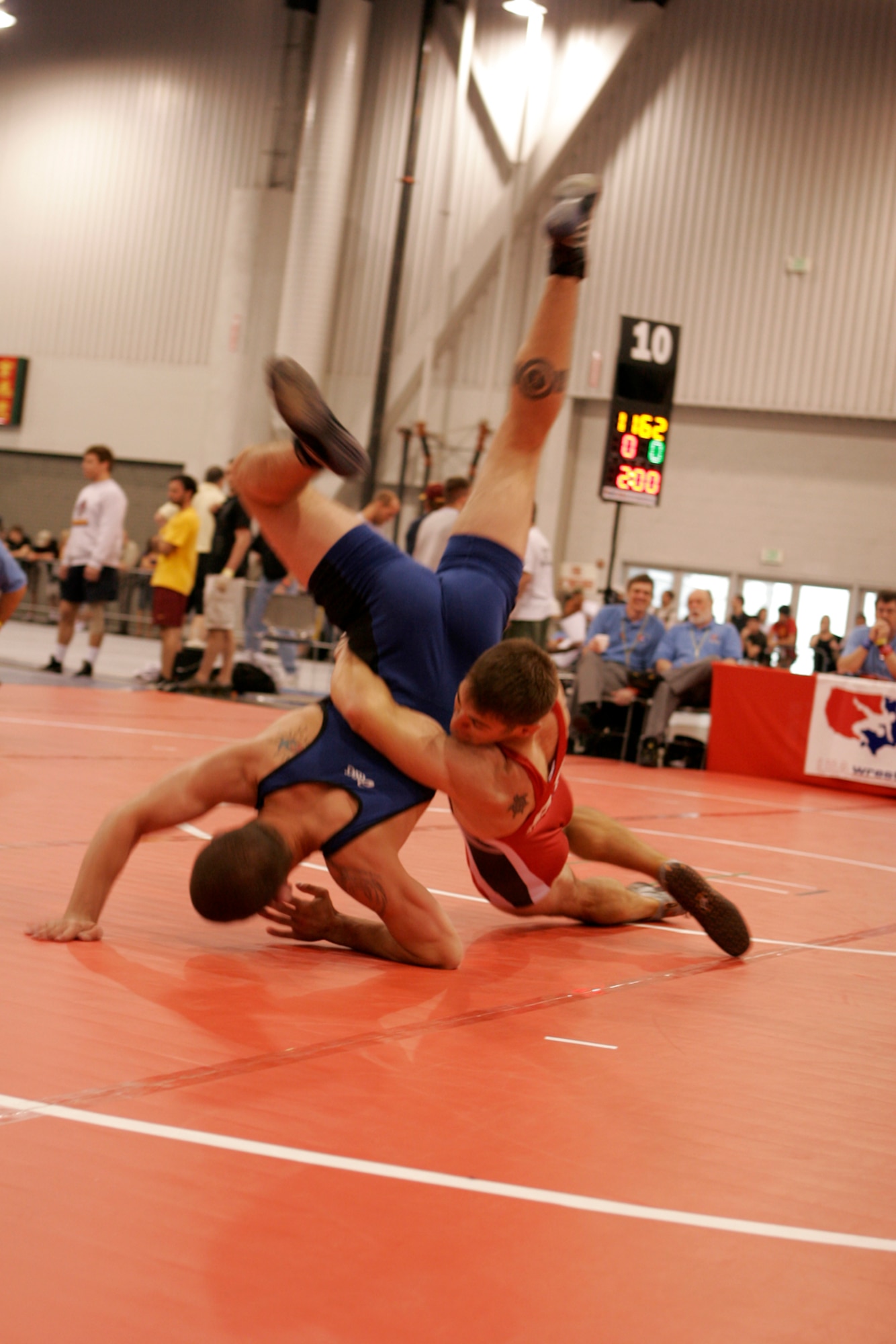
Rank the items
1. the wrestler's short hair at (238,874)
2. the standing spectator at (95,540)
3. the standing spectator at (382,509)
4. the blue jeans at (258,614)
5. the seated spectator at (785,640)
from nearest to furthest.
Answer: the wrestler's short hair at (238,874), the standing spectator at (382,509), the standing spectator at (95,540), the blue jeans at (258,614), the seated spectator at (785,640)

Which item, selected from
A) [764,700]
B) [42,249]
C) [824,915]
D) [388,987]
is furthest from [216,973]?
[42,249]

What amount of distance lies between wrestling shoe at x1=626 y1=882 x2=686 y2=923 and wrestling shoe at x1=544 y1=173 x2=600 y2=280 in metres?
1.64

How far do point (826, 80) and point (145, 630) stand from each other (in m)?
10.7

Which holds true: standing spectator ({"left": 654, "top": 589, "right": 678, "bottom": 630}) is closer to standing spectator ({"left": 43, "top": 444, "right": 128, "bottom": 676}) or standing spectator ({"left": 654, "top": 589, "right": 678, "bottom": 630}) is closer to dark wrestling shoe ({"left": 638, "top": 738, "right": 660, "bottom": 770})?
dark wrestling shoe ({"left": 638, "top": 738, "right": 660, "bottom": 770})

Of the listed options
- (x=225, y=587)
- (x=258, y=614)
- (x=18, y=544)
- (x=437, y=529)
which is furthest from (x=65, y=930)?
(x=18, y=544)

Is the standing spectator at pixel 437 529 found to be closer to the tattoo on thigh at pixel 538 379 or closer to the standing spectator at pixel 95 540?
the standing spectator at pixel 95 540

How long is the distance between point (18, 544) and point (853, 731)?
13688 mm

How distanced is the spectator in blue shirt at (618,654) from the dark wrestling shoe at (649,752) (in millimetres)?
302

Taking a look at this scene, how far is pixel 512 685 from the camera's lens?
2.54m

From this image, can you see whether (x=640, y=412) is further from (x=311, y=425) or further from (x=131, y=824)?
(x=131, y=824)

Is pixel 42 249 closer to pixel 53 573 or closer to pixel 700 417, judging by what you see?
pixel 53 573

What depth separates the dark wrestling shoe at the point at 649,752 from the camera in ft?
30.1

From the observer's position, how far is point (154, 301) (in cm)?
2003

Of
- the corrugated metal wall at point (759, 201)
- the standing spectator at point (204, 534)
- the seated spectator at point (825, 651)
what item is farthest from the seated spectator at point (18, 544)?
the seated spectator at point (825, 651)
